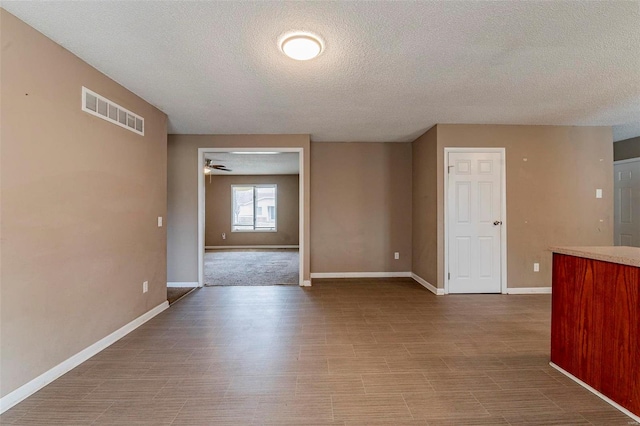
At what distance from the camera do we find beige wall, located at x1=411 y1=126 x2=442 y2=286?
162 inches

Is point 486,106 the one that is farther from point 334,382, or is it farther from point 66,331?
point 66,331

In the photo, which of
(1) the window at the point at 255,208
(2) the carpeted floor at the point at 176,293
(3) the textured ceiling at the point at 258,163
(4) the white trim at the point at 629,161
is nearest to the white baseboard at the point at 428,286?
Result: (3) the textured ceiling at the point at 258,163

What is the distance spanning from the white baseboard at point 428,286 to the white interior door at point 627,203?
3.48m

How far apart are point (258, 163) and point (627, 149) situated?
290 inches

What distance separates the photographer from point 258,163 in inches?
292

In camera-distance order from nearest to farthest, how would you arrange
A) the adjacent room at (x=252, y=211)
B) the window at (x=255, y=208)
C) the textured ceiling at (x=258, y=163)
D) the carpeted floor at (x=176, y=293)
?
the carpeted floor at (x=176, y=293) → the textured ceiling at (x=258, y=163) → the adjacent room at (x=252, y=211) → the window at (x=255, y=208)

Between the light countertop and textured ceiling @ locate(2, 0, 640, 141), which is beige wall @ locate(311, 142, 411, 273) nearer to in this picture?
textured ceiling @ locate(2, 0, 640, 141)

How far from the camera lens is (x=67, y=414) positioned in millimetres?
1667

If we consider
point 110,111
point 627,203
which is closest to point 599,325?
point 110,111

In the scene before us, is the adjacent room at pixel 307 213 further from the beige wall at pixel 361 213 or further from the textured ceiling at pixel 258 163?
the textured ceiling at pixel 258 163

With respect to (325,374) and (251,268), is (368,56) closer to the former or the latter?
(325,374)

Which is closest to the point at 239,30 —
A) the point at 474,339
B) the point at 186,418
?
the point at 186,418

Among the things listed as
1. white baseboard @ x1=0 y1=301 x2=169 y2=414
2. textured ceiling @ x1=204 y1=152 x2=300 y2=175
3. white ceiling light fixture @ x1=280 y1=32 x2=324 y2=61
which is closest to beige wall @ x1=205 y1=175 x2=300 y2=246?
textured ceiling @ x1=204 y1=152 x2=300 y2=175

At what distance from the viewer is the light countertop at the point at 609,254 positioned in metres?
1.61
